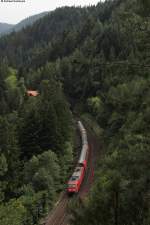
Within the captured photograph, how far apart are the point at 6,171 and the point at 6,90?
4623 centimetres

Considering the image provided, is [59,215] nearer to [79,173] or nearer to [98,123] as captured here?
[79,173]

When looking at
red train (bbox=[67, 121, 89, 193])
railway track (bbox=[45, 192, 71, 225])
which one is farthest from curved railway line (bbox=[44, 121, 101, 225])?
red train (bbox=[67, 121, 89, 193])

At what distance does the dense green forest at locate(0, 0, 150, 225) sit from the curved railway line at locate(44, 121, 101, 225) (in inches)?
49.5

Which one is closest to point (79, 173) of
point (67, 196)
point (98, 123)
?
point (67, 196)

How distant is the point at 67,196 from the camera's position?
1818 inches

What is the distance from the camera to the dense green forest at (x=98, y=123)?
1477cm

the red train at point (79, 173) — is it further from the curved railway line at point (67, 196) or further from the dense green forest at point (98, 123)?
the dense green forest at point (98, 123)

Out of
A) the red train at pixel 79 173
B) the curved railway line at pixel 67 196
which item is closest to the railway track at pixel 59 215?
the curved railway line at pixel 67 196

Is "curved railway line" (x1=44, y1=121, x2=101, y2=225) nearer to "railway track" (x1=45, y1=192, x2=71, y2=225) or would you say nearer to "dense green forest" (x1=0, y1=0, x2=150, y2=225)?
"railway track" (x1=45, y1=192, x2=71, y2=225)

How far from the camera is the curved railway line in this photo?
3997cm

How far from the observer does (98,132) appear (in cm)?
7844

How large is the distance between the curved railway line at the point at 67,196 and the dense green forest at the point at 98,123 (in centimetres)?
126

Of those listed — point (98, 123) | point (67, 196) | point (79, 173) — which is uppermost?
point (79, 173)

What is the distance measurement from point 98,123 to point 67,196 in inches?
1576
